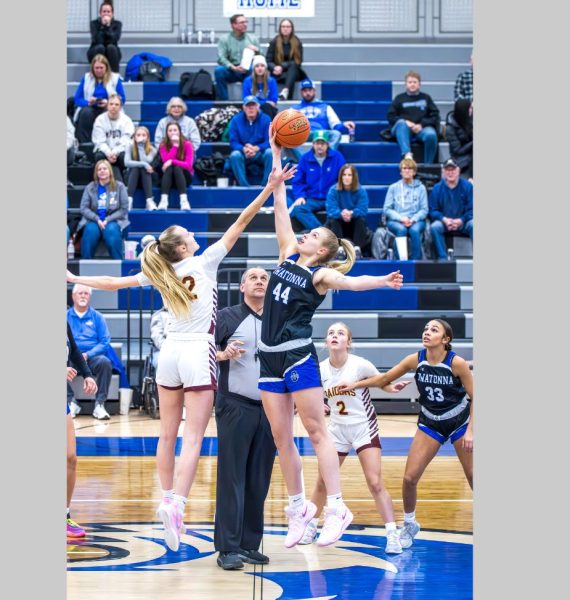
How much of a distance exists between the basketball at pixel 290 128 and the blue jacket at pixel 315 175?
8.21 meters

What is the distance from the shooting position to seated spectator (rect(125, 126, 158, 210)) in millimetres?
15547

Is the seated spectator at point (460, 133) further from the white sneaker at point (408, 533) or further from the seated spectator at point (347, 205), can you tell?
the white sneaker at point (408, 533)

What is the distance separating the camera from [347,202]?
14531 millimetres

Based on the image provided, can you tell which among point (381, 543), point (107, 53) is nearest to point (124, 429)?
point (381, 543)

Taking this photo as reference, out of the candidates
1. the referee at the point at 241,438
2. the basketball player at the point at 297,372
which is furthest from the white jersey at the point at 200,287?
the basketball player at the point at 297,372

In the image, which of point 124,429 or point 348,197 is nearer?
point 124,429

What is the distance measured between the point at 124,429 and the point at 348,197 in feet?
14.6

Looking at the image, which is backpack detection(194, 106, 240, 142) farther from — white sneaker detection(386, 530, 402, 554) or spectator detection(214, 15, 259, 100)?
white sneaker detection(386, 530, 402, 554)

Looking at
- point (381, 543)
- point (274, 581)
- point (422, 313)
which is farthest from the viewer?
point (422, 313)

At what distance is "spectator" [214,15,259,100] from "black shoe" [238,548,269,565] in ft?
38.2

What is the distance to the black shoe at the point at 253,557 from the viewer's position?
6.75 meters

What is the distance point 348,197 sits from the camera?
14.5 m

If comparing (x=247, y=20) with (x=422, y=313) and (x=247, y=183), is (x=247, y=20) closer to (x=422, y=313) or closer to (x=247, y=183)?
(x=247, y=183)

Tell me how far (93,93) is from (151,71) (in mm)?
1500
